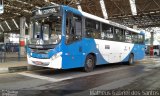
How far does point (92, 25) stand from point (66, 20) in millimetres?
2636

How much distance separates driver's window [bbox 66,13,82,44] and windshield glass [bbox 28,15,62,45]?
0.45 m

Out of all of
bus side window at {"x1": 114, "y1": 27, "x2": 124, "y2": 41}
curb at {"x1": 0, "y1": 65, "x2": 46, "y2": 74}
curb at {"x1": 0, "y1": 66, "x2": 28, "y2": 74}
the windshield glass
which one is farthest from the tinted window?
curb at {"x1": 0, "y1": 66, "x2": 28, "y2": 74}

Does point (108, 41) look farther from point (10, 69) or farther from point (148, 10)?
point (148, 10)

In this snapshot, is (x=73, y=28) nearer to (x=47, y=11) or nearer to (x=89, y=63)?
(x=47, y=11)

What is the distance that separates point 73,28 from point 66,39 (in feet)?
2.77

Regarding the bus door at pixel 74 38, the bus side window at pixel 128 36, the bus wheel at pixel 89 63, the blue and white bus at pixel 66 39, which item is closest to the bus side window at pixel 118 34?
the bus side window at pixel 128 36

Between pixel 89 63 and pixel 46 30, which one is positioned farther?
pixel 89 63

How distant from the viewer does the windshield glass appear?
12252 mm

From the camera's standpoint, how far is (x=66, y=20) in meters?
12.3

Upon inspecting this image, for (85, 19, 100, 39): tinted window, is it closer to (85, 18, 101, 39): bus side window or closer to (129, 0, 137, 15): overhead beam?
(85, 18, 101, 39): bus side window

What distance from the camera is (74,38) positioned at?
12.8 metres

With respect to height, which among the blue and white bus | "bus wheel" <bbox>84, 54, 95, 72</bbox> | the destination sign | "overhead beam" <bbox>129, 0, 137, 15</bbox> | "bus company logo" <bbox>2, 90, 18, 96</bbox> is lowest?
"bus company logo" <bbox>2, 90, 18, 96</bbox>

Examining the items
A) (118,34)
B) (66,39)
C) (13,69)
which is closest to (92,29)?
(66,39)

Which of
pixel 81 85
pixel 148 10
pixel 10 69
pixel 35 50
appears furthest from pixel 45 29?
pixel 148 10
